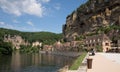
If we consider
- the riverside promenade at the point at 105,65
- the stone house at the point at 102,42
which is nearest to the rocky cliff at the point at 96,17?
the stone house at the point at 102,42

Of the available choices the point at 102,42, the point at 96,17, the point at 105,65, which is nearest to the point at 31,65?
the point at 105,65

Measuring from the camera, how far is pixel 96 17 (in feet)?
441

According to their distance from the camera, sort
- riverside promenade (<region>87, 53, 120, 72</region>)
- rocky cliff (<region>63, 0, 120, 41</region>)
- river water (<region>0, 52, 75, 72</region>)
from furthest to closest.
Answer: rocky cliff (<region>63, 0, 120, 41</region>) < river water (<region>0, 52, 75, 72</region>) < riverside promenade (<region>87, 53, 120, 72</region>)

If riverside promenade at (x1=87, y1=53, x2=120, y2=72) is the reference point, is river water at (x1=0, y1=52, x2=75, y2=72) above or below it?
below

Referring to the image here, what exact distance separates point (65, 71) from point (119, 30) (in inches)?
3391

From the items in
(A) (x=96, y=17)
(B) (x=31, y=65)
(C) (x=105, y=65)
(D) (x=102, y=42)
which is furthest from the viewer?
(A) (x=96, y=17)

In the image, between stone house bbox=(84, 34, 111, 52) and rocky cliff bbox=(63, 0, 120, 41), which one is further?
rocky cliff bbox=(63, 0, 120, 41)

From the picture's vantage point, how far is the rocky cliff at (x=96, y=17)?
125312 mm

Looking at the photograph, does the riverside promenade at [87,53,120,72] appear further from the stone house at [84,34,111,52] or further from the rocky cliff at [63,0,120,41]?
the rocky cliff at [63,0,120,41]

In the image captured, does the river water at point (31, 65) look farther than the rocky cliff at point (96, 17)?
No

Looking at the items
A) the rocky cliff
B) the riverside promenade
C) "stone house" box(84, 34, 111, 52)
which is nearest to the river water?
the riverside promenade

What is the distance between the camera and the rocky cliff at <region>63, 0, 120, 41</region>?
411 feet

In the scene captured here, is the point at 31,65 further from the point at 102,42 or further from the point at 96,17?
the point at 96,17

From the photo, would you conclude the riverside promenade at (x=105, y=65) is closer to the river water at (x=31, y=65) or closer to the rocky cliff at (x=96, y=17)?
the river water at (x=31, y=65)
